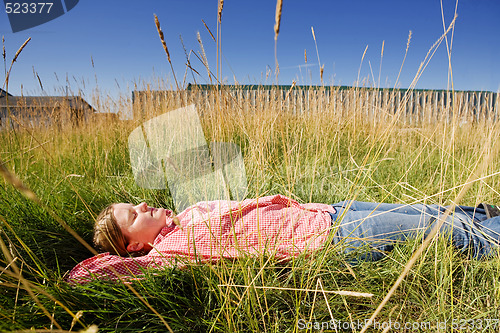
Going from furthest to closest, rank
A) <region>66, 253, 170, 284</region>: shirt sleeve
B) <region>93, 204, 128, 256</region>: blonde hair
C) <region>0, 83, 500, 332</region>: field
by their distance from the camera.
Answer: <region>93, 204, 128, 256</region>: blonde hair, <region>66, 253, 170, 284</region>: shirt sleeve, <region>0, 83, 500, 332</region>: field

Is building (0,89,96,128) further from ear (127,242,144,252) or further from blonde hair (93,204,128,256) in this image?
ear (127,242,144,252)

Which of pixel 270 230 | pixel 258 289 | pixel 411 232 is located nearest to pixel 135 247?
pixel 270 230

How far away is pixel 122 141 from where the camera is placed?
9.94 ft

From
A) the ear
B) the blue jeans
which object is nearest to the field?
the blue jeans

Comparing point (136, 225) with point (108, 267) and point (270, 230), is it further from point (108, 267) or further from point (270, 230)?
point (270, 230)

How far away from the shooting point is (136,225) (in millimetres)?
1490

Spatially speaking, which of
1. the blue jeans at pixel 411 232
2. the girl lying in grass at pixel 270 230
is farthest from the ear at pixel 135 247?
the blue jeans at pixel 411 232

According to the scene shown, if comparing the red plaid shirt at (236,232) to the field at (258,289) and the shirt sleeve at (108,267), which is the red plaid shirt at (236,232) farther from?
the field at (258,289)

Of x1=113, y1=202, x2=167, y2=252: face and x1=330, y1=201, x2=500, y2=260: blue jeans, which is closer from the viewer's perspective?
x1=330, y1=201, x2=500, y2=260: blue jeans

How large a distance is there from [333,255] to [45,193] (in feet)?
5.64

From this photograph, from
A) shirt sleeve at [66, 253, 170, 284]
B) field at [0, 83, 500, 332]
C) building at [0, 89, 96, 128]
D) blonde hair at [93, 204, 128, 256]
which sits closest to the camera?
field at [0, 83, 500, 332]

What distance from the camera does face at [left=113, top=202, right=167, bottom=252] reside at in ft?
4.86

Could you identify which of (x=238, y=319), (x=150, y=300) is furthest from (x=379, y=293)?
(x=150, y=300)

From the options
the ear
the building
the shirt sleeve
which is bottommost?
the ear
